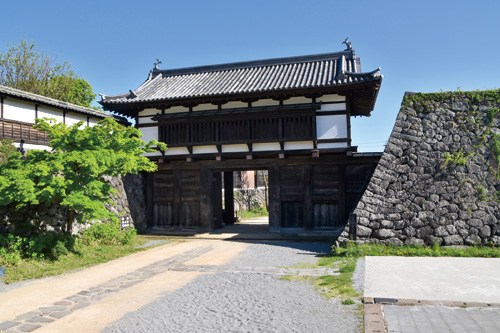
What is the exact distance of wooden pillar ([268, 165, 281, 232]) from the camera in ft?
52.9

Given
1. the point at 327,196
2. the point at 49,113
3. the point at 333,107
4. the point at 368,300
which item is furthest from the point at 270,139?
the point at 368,300

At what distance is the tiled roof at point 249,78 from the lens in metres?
15.3

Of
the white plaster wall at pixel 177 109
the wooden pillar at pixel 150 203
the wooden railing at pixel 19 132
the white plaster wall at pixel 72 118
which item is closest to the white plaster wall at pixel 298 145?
the white plaster wall at pixel 177 109

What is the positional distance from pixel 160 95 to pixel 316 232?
992 cm

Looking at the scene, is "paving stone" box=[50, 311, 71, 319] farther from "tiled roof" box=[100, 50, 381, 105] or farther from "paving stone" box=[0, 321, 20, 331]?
"tiled roof" box=[100, 50, 381, 105]

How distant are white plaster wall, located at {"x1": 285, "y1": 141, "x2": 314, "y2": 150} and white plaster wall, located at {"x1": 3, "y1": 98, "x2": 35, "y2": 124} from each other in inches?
395

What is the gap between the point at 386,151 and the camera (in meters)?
12.1

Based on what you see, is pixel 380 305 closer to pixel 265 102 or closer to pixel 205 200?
pixel 265 102

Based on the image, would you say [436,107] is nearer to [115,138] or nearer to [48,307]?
[115,138]

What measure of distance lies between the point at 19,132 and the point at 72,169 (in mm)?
4121

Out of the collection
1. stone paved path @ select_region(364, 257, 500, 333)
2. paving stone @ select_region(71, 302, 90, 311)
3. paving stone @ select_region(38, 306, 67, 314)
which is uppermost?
stone paved path @ select_region(364, 257, 500, 333)

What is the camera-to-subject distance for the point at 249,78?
59.1 feet

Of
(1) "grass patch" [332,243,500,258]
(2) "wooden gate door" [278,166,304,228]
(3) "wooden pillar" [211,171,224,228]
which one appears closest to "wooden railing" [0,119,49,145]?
(3) "wooden pillar" [211,171,224,228]

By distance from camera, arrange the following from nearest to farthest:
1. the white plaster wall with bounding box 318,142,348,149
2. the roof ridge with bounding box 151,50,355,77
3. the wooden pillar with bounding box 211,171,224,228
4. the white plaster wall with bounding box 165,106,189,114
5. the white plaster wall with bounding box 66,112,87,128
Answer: the white plaster wall with bounding box 66,112,87,128 < the white plaster wall with bounding box 318,142,348,149 < the white plaster wall with bounding box 165,106,189,114 < the wooden pillar with bounding box 211,171,224,228 < the roof ridge with bounding box 151,50,355,77
